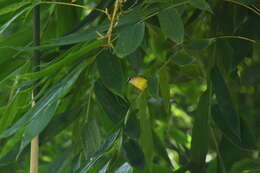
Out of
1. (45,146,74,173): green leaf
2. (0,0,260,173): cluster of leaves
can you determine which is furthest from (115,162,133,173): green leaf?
(45,146,74,173): green leaf

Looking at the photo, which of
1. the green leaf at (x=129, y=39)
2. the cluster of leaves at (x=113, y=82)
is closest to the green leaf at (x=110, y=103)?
the cluster of leaves at (x=113, y=82)

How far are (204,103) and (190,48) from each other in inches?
2.6

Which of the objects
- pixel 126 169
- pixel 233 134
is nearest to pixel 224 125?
pixel 233 134

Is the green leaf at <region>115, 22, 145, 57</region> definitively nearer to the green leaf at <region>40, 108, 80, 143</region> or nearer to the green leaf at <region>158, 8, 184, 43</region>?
the green leaf at <region>158, 8, 184, 43</region>

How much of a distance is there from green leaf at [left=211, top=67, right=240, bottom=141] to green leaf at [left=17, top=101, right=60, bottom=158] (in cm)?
17

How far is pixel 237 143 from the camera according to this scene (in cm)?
58

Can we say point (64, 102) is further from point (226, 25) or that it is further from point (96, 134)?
point (226, 25)

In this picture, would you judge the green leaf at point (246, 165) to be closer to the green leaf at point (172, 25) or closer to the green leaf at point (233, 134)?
the green leaf at point (233, 134)

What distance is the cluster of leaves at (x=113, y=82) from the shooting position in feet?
1.57

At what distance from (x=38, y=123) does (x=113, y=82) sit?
0.07 m

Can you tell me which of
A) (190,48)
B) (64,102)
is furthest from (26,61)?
(190,48)

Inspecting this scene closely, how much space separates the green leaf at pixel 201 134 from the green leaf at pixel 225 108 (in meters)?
0.01

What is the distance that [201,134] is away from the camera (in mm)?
590

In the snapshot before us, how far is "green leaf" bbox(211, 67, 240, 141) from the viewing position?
0.57 meters
